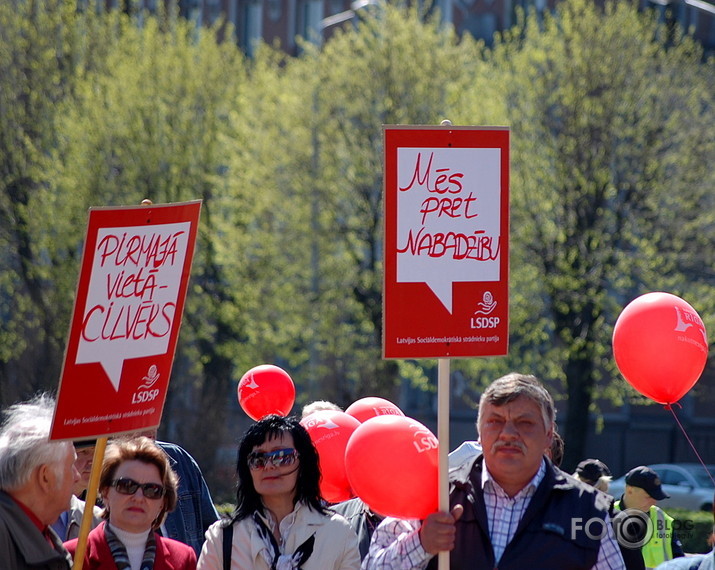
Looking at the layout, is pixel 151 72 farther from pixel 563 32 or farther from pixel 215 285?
pixel 563 32

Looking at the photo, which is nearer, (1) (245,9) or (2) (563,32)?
(2) (563,32)

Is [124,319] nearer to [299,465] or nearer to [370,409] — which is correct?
[299,465]

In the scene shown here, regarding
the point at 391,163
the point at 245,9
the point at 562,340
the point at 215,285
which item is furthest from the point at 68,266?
the point at 391,163

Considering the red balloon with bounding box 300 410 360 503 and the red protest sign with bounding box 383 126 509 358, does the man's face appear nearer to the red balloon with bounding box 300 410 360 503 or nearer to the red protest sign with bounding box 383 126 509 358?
the red protest sign with bounding box 383 126 509 358

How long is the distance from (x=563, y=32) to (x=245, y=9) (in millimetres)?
20736

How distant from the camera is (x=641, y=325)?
6582mm

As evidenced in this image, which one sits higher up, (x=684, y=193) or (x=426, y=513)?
(x=684, y=193)

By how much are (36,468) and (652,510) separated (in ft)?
13.0

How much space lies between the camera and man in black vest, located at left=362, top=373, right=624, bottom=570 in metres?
4.08

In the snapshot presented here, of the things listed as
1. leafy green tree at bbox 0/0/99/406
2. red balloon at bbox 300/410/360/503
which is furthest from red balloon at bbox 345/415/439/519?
leafy green tree at bbox 0/0/99/406

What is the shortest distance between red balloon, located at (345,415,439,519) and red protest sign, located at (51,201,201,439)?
0.85m

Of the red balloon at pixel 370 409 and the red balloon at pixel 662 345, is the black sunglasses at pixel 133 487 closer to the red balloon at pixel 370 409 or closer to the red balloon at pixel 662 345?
the red balloon at pixel 370 409

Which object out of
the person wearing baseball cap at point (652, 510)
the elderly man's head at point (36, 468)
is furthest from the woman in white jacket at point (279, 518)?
the person wearing baseball cap at point (652, 510)

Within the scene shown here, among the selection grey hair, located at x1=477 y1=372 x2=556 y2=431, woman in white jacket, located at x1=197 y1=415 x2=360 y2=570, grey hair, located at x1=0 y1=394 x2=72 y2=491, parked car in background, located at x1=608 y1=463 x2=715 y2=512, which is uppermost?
grey hair, located at x1=477 y1=372 x2=556 y2=431
